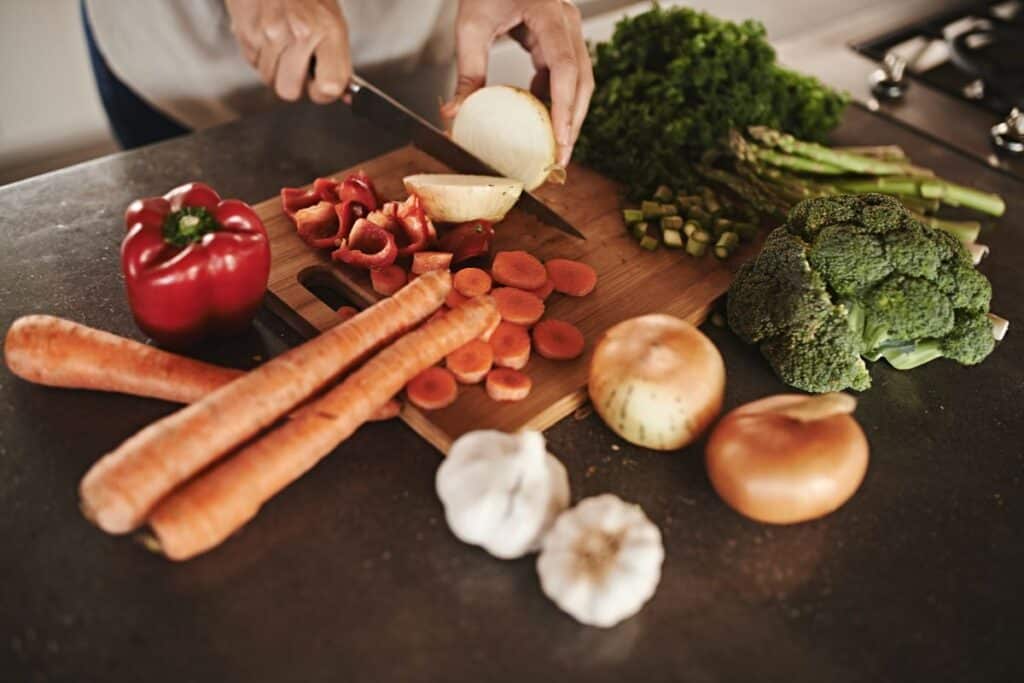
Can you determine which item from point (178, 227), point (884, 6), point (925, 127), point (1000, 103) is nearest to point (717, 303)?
point (178, 227)

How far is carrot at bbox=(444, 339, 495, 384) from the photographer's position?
1.38 m

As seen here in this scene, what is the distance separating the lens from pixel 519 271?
5.11 feet

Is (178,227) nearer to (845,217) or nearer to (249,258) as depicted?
(249,258)

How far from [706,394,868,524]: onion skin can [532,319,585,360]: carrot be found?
0.31m

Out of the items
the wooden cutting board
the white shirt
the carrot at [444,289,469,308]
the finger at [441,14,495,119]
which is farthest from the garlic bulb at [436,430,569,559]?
the white shirt

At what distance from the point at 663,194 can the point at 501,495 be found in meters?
0.95

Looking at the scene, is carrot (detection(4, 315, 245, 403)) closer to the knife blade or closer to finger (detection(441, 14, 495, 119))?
the knife blade

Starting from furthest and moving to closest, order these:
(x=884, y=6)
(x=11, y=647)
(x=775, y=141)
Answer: (x=884, y=6) < (x=775, y=141) < (x=11, y=647)

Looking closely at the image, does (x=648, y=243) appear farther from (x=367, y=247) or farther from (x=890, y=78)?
(x=890, y=78)

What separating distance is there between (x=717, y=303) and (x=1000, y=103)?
1450 mm

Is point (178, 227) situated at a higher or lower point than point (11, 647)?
higher

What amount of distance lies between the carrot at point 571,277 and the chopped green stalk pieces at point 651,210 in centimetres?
25

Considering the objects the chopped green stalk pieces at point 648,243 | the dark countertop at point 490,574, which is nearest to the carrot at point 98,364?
the dark countertop at point 490,574

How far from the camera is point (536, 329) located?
148 centimetres
